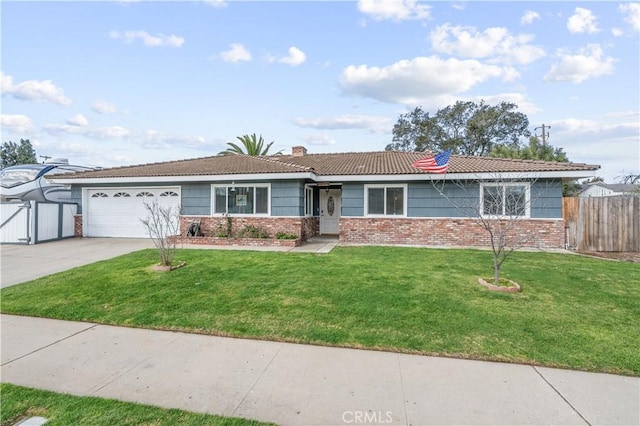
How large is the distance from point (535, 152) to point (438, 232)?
2032 cm

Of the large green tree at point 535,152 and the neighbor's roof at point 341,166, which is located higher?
the large green tree at point 535,152

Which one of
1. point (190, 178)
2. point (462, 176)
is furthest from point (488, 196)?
point (190, 178)

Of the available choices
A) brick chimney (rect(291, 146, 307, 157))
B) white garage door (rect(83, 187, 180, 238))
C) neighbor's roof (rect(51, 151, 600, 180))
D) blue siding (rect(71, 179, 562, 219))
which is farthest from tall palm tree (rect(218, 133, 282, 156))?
blue siding (rect(71, 179, 562, 219))

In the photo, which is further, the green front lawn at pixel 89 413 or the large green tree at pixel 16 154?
the large green tree at pixel 16 154

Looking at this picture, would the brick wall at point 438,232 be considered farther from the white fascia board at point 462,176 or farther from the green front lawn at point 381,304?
the green front lawn at point 381,304

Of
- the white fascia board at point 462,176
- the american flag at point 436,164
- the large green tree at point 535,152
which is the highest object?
the large green tree at point 535,152

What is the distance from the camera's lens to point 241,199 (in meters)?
13.0

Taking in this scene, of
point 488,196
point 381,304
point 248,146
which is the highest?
point 248,146

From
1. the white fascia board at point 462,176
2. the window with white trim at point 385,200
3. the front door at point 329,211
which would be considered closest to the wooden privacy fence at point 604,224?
the white fascia board at point 462,176

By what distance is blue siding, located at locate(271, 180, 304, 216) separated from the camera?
40.3ft

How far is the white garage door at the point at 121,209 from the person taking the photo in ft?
45.0

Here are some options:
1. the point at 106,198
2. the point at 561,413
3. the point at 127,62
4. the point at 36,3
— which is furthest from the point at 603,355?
the point at 106,198

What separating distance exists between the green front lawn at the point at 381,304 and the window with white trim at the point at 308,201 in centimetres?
527

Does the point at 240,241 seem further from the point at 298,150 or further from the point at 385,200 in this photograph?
the point at 298,150
